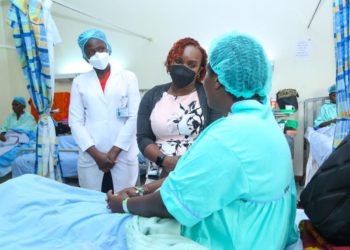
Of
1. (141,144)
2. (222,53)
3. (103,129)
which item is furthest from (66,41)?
(222,53)

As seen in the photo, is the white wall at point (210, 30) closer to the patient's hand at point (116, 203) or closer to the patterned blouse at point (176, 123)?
the patterned blouse at point (176, 123)

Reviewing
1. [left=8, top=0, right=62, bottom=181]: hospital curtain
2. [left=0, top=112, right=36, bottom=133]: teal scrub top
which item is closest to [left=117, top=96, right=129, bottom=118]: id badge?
[left=8, top=0, right=62, bottom=181]: hospital curtain

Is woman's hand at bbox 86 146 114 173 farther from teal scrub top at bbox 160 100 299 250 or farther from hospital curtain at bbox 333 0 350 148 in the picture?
hospital curtain at bbox 333 0 350 148

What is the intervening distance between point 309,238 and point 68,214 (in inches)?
38.8

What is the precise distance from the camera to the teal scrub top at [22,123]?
4.92 meters

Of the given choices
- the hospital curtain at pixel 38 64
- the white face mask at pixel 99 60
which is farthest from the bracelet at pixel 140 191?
the hospital curtain at pixel 38 64

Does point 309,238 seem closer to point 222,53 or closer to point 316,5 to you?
point 222,53

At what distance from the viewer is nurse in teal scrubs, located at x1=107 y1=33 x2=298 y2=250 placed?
83 centimetres

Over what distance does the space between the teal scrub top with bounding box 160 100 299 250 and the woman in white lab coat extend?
4.21 ft

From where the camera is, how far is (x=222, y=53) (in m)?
1.04

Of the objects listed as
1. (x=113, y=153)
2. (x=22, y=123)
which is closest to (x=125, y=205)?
(x=113, y=153)

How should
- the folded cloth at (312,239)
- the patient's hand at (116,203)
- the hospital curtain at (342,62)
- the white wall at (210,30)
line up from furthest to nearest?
the white wall at (210,30) → the hospital curtain at (342,62) → the patient's hand at (116,203) → the folded cloth at (312,239)

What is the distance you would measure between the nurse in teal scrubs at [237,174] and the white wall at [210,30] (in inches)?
141

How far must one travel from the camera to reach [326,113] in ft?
12.9
